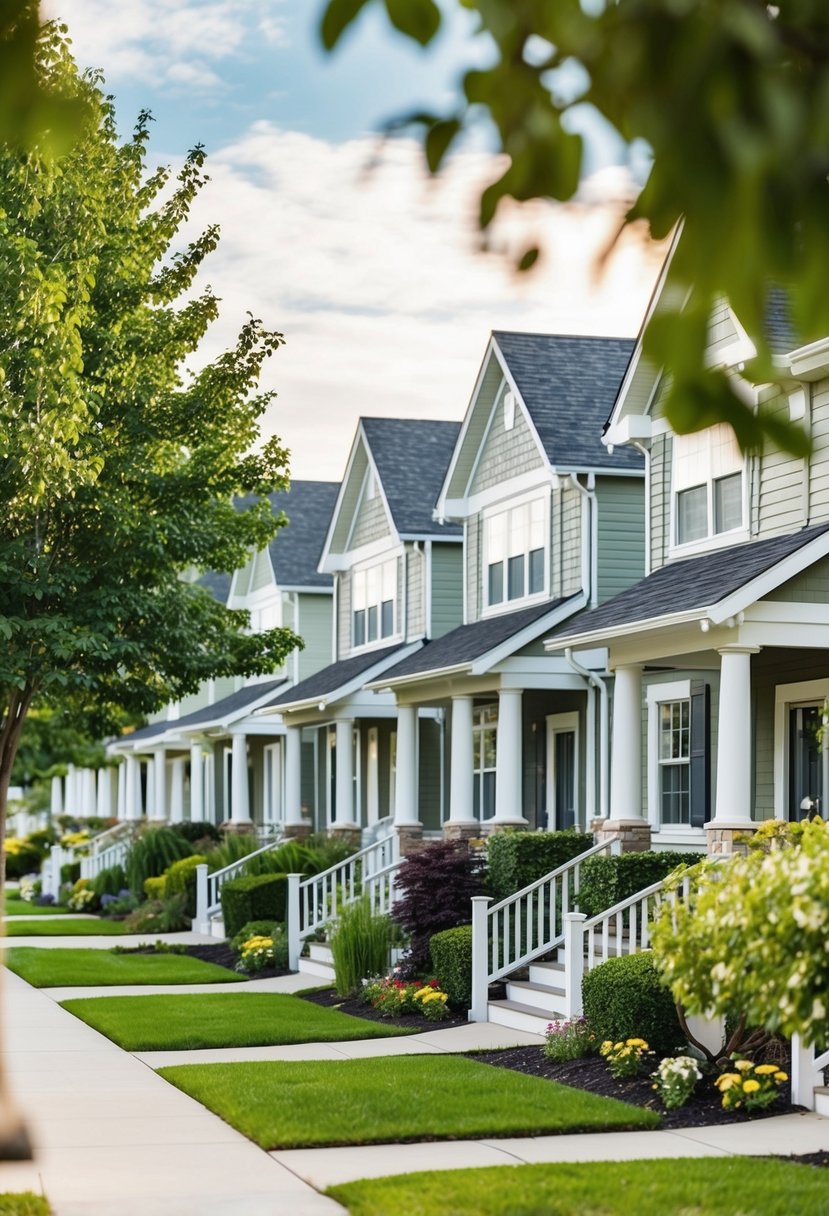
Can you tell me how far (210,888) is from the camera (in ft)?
102

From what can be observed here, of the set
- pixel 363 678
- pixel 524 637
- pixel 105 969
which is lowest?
pixel 105 969

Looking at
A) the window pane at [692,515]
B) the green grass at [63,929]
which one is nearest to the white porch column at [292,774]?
the green grass at [63,929]

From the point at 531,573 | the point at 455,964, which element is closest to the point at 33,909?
the point at 531,573

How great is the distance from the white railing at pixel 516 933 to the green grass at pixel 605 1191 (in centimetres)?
761

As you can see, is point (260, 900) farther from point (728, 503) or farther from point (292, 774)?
point (728, 503)

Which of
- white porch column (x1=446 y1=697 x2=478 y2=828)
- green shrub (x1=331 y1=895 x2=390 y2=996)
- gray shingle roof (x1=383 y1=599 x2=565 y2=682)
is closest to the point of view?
green shrub (x1=331 y1=895 x2=390 y2=996)

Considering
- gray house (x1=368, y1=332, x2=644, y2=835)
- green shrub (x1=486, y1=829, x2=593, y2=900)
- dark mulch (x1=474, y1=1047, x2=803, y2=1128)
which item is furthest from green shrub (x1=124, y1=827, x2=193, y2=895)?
dark mulch (x1=474, y1=1047, x2=803, y2=1128)

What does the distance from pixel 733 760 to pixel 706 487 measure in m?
4.88

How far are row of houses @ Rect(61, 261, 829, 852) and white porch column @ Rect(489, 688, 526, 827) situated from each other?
0.10 ft

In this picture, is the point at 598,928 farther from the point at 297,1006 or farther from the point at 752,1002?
the point at 752,1002

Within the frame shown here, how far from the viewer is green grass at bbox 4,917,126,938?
30812 millimetres

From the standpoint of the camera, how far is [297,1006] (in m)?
19.1

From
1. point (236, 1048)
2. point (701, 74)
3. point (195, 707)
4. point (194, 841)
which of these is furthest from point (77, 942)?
point (701, 74)

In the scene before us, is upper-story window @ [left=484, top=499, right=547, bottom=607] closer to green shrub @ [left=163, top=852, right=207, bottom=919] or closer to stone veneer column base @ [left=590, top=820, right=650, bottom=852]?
stone veneer column base @ [left=590, top=820, right=650, bottom=852]
